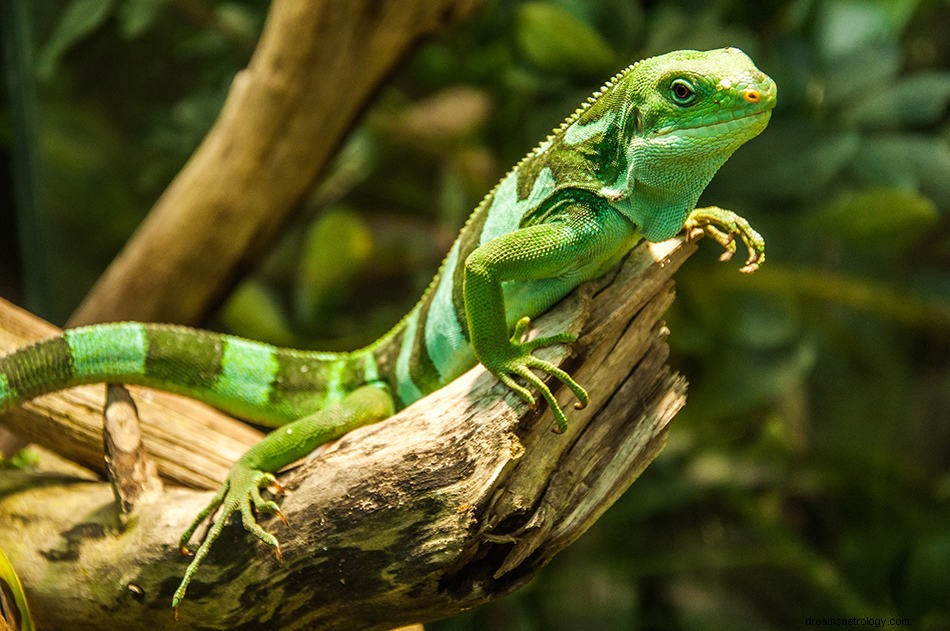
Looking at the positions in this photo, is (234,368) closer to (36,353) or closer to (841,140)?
(36,353)

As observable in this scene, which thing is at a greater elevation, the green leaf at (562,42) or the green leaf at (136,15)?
the green leaf at (136,15)

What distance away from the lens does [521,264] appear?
9.61 feet

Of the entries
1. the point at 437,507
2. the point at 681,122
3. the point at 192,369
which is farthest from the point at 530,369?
the point at 192,369

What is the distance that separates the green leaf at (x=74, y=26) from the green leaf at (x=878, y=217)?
4.44 meters

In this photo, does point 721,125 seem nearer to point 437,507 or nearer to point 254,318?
point 437,507

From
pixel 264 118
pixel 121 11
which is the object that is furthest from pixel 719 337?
pixel 121 11

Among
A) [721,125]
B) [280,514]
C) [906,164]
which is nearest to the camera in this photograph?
[721,125]

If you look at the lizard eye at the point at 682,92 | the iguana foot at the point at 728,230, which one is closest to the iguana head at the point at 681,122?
the lizard eye at the point at 682,92

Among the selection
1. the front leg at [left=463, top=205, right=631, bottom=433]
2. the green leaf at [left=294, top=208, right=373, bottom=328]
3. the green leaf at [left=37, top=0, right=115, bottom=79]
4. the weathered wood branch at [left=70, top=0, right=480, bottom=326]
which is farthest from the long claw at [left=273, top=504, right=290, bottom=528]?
the green leaf at [left=37, top=0, right=115, bottom=79]

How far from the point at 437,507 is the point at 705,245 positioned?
290 cm

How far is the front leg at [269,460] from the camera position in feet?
9.89

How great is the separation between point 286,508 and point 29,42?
164 inches

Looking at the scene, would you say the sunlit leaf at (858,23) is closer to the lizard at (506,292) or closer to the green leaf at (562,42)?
the green leaf at (562,42)

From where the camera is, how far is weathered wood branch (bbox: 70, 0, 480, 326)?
4605mm
